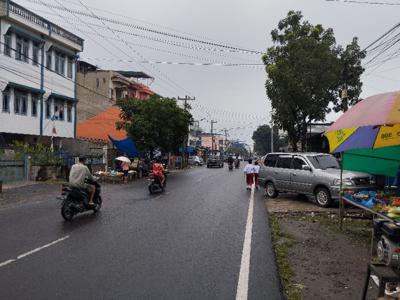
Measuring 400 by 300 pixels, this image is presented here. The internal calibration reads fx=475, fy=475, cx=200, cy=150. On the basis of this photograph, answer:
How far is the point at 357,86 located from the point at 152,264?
25.4 metres

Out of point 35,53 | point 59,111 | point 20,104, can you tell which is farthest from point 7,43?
point 59,111

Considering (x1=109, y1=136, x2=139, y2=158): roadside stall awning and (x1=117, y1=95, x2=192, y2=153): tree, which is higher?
(x1=117, y1=95, x2=192, y2=153): tree

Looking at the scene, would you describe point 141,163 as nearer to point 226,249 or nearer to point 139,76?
point 226,249

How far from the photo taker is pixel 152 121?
134ft

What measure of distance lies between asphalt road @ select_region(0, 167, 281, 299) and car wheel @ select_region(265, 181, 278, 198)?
4.93m

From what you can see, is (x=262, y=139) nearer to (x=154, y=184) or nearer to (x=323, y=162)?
(x=154, y=184)

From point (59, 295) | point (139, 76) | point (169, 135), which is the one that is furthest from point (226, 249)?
point (139, 76)

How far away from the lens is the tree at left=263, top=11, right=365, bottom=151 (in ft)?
92.4

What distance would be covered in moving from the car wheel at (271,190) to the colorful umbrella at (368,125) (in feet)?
31.2

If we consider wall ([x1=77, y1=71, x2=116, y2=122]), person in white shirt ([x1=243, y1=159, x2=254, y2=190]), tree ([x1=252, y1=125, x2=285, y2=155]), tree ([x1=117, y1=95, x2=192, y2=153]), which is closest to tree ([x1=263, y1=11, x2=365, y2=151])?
person in white shirt ([x1=243, y1=159, x2=254, y2=190])

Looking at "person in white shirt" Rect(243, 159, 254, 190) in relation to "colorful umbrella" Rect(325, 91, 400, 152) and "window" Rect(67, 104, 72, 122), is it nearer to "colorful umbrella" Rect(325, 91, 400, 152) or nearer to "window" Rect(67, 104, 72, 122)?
"colorful umbrella" Rect(325, 91, 400, 152)

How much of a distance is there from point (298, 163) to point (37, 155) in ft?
53.6

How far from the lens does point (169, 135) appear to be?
136 ft

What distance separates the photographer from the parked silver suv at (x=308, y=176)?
16.2 meters
